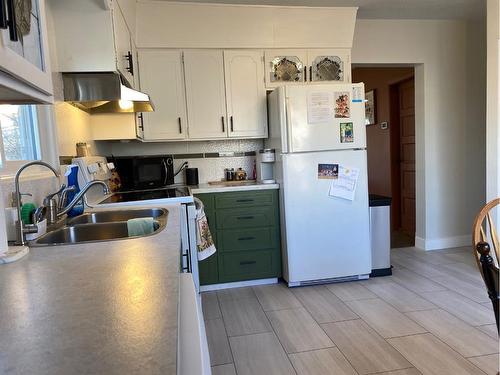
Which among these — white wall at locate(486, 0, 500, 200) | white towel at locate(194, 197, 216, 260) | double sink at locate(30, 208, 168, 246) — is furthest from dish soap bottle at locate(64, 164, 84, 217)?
white wall at locate(486, 0, 500, 200)

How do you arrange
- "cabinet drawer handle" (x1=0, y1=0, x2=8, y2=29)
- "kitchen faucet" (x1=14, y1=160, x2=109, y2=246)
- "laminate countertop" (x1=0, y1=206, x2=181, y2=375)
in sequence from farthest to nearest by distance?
"kitchen faucet" (x1=14, y1=160, x2=109, y2=246)
"cabinet drawer handle" (x1=0, y1=0, x2=8, y2=29)
"laminate countertop" (x1=0, y1=206, x2=181, y2=375)

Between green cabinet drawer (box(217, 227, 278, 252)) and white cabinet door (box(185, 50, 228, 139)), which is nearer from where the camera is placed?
green cabinet drawer (box(217, 227, 278, 252))

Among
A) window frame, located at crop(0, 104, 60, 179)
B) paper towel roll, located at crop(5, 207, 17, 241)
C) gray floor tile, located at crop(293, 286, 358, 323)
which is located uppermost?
window frame, located at crop(0, 104, 60, 179)

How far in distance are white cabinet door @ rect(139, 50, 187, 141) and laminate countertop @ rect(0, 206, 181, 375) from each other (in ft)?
7.36

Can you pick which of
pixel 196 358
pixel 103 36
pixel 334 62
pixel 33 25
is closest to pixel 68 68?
pixel 103 36

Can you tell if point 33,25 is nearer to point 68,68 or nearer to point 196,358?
point 196,358

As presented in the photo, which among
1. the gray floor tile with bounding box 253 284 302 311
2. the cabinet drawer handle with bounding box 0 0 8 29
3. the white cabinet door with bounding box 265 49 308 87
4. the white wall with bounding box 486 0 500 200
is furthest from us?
the white cabinet door with bounding box 265 49 308 87

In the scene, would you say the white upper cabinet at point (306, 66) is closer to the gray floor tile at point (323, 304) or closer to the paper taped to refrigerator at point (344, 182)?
the paper taped to refrigerator at point (344, 182)

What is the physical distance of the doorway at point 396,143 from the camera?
4656 millimetres

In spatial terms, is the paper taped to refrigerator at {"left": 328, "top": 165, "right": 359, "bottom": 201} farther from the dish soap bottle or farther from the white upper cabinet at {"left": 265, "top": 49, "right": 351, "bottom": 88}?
the dish soap bottle

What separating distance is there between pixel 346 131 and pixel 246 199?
3.22ft

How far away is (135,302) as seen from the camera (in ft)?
2.24

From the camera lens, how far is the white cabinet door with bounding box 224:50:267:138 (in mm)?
3264

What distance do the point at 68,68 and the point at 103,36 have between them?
0.85ft
